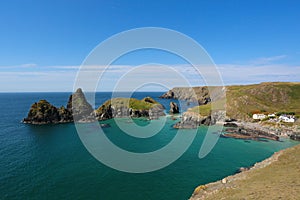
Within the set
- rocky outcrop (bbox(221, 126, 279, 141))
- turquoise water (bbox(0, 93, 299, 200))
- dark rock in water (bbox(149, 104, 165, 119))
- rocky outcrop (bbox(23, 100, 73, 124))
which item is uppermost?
rocky outcrop (bbox(23, 100, 73, 124))

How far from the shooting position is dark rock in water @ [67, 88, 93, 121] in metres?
114

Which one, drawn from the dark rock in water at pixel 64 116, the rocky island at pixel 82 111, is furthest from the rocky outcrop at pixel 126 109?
the dark rock in water at pixel 64 116

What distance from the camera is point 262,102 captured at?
142875 millimetres

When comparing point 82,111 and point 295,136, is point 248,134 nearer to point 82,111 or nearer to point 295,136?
point 295,136

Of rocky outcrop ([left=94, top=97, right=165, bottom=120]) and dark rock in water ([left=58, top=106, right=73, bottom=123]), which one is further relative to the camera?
rocky outcrop ([left=94, top=97, right=165, bottom=120])

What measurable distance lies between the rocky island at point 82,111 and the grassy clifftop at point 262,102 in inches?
1532

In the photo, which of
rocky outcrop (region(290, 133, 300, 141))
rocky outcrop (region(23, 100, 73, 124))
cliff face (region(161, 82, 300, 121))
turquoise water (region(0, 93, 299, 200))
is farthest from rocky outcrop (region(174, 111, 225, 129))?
rocky outcrop (region(23, 100, 73, 124))

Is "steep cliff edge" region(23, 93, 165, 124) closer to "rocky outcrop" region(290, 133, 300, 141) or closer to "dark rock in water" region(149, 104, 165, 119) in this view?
"dark rock in water" region(149, 104, 165, 119)

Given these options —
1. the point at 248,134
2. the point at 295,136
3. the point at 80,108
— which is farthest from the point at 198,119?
the point at 80,108

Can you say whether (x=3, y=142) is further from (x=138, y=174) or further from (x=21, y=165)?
(x=138, y=174)

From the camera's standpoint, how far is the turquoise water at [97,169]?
3597 cm

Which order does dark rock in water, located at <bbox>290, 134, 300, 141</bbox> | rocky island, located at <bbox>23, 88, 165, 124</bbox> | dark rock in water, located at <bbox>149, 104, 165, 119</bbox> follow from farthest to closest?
dark rock in water, located at <bbox>149, 104, 165, 119</bbox>, rocky island, located at <bbox>23, 88, 165, 124</bbox>, dark rock in water, located at <bbox>290, 134, 300, 141</bbox>

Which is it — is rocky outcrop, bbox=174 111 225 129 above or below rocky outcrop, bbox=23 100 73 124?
below

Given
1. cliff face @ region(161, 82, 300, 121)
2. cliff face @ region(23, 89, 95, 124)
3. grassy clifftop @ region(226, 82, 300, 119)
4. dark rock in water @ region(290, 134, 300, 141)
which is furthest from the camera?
grassy clifftop @ region(226, 82, 300, 119)
